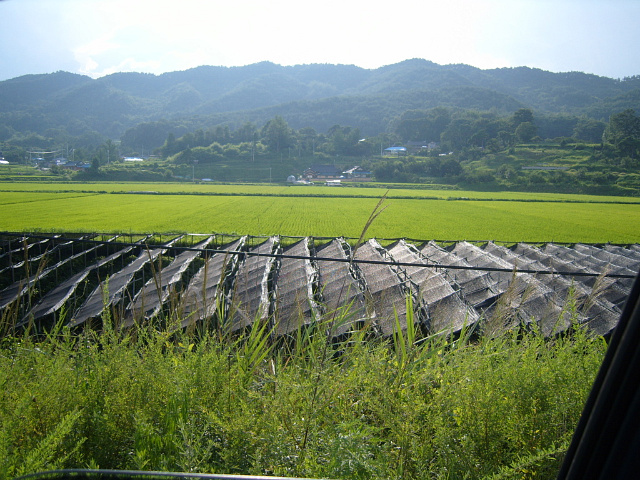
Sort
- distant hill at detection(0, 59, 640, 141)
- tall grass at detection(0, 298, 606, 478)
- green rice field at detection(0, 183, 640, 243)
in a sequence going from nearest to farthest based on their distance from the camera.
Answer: tall grass at detection(0, 298, 606, 478) → green rice field at detection(0, 183, 640, 243) → distant hill at detection(0, 59, 640, 141)

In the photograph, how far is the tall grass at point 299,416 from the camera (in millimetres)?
1676

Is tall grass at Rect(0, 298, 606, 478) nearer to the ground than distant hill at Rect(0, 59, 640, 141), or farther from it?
nearer to the ground

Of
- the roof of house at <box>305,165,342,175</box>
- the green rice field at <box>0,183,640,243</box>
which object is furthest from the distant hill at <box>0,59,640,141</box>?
the green rice field at <box>0,183,640,243</box>

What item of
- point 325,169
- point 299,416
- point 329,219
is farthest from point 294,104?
point 299,416

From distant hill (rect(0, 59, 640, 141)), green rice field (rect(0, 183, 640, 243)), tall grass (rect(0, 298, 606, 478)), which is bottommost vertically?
green rice field (rect(0, 183, 640, 243))

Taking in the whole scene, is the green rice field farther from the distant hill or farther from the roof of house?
the distant hill

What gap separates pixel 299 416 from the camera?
2023mm

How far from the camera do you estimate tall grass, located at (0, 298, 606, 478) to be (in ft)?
5.50

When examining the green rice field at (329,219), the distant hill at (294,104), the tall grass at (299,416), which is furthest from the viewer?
the distant hill at (294,104)

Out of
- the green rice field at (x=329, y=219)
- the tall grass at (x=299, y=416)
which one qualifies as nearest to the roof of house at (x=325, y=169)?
the green rice field at (x=329, y=219)

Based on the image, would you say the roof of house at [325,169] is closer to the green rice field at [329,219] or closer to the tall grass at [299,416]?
the green rice field at [329,219]

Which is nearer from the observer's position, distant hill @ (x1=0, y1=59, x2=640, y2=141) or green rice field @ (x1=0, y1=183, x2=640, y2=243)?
green rice field @ (x1=0, y1=183, x2=640, y2=243)

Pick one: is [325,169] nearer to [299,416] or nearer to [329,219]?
[329,219]

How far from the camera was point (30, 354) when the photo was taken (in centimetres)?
265
